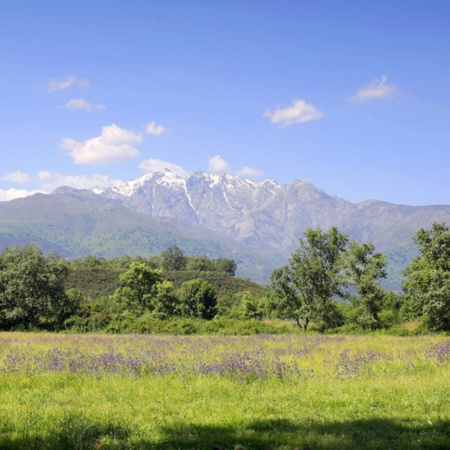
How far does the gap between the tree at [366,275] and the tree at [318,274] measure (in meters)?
1.32

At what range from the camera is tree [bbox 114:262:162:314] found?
73.2 meters

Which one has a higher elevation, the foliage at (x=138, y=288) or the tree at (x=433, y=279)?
the tree at (x=433, y=279)

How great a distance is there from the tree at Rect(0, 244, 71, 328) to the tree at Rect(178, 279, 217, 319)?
5738 centimetres

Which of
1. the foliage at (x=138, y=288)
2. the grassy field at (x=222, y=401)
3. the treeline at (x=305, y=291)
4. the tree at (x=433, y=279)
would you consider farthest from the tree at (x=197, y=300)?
the grassy field at (x=222, y=401)

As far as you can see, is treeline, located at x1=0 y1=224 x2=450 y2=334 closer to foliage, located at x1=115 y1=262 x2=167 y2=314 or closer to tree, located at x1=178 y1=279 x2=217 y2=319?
foliage, located at x1=115 y1=262 x2=167 y2=314

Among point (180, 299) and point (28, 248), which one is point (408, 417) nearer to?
point (28, 248)

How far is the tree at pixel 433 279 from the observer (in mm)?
35406

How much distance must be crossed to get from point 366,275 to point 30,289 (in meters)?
35.7

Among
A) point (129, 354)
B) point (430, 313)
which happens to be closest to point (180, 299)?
point (430, 313)

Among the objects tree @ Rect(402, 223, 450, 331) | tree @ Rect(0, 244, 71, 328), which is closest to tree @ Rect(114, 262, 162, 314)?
tree @ Rect(0, 244, 71, 328)

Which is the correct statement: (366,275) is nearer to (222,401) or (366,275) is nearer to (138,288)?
(222,401)

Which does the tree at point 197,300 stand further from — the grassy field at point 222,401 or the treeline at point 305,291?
the grassy field at point 222,401

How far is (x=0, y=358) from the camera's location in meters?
15.2

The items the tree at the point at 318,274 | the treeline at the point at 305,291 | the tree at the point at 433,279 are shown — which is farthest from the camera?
the tree at the point at 318,274
